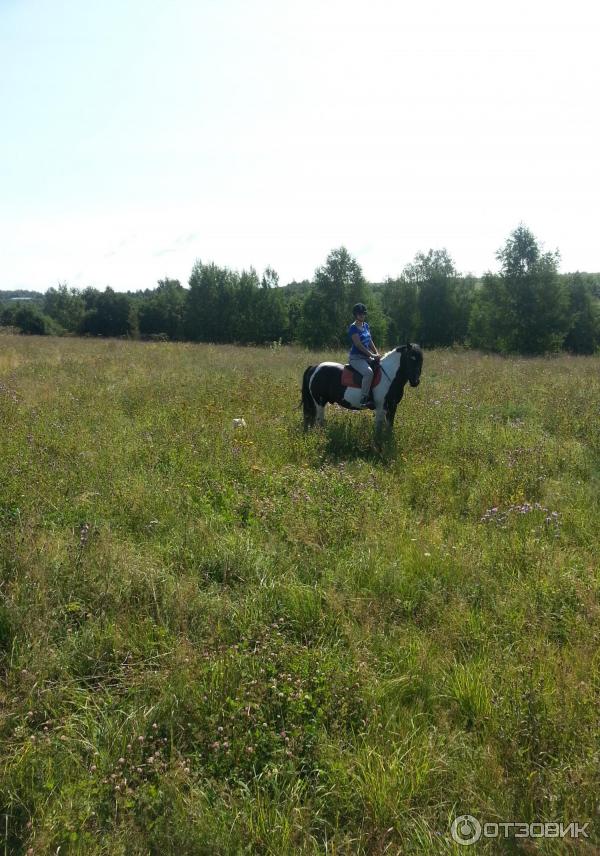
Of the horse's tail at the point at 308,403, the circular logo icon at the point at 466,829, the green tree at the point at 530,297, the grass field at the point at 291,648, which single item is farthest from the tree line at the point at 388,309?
the circular logo icon at the point at 466,829

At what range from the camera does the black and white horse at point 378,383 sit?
27.4 ft

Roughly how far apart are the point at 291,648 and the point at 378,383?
5.82 meters

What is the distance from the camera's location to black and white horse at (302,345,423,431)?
27.4 ft

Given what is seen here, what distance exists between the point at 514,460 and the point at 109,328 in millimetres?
67622

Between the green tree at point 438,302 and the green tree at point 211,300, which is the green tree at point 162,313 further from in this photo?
the green tree at point 438,302

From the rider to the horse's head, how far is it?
468 millimetres

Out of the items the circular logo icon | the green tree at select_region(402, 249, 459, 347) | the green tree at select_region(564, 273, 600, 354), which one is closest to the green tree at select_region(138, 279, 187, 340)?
the green tree at select_region(402, 249, 459, 347)

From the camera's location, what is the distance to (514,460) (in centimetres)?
679

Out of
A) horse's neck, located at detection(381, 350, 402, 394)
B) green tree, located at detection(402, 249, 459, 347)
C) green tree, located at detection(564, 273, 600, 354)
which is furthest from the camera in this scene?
green tree, located at detection(402, 249, 459, 347)

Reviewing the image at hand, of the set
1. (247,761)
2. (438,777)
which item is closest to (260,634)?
(247,761)

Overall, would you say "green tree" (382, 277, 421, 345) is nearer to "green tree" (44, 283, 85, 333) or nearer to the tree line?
the tree line

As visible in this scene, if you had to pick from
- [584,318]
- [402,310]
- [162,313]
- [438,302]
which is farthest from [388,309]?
[162,313]

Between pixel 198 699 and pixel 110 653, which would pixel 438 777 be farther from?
pixel 110 653

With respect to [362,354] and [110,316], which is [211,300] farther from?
[362,354]
